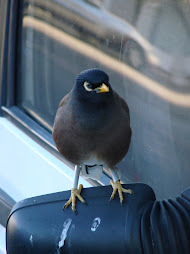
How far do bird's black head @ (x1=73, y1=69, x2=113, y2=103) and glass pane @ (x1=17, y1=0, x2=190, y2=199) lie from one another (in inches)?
14.5

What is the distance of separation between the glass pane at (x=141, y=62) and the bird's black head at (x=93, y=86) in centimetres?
37

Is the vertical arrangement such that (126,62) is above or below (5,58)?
above

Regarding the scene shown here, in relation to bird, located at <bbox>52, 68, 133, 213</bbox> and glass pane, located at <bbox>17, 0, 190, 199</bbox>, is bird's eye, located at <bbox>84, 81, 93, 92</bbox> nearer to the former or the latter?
bird, located at <bbox>52, 68, 133, 213</bbox>

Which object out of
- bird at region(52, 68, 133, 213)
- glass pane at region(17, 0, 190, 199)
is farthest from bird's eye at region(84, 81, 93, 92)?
glass pane at region(17, 0, 190, 199)

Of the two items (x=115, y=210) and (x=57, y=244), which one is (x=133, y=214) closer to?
(x=115, y=210)

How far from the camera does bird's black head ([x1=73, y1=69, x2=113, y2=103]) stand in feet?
5.33

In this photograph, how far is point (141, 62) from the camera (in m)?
2.11

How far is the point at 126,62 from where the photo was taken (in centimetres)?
221

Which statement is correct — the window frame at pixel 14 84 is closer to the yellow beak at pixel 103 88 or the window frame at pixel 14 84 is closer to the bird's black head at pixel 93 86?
the bird's black head at pixel 93 86

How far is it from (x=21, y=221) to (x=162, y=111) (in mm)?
1045

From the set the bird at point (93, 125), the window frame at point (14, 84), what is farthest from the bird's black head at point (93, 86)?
the window frame at point (14, 84)

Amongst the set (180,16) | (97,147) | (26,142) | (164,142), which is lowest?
(26,142)

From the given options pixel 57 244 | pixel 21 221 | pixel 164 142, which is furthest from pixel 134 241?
pixel 164 142

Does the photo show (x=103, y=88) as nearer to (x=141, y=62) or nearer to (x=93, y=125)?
(x=93, y=125)
